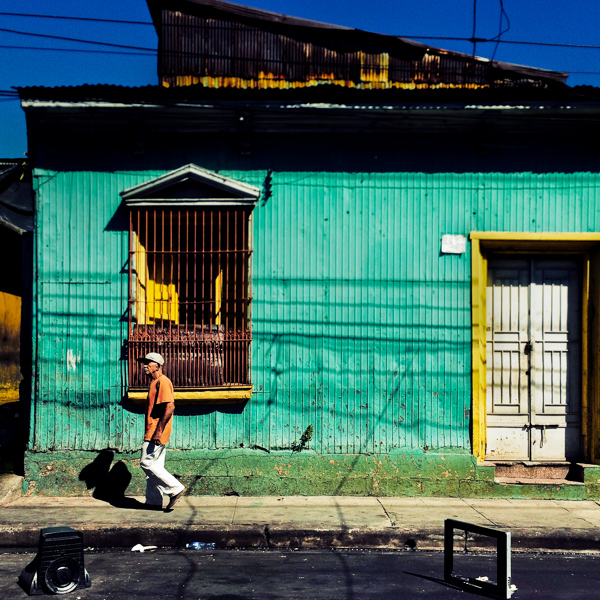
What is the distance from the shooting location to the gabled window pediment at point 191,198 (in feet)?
25.9

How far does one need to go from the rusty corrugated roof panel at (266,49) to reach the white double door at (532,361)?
395 centimetres

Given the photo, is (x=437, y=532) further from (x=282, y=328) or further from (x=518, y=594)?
(x=282, y=328)

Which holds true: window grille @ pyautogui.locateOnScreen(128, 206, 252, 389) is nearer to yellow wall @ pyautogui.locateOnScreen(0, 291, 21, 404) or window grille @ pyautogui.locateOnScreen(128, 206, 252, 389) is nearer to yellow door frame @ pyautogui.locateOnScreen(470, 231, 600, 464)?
yellow door frame @ pyautogui.locateOnScreen(470, 231, 600, 464)

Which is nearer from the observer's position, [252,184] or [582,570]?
[582,570]

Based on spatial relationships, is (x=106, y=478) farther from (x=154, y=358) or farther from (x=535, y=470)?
(x=535, y=470)

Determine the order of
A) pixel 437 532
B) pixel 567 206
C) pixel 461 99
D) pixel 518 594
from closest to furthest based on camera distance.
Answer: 1. pixel 518 594
2. pixel 437 532
3. pixel 461 99
4. pixel 567 206

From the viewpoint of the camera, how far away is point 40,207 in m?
7.98

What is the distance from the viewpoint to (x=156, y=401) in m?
7.09

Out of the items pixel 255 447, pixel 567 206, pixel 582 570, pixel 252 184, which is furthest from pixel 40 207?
pixel 582 570

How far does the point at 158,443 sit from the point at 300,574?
7.74ft

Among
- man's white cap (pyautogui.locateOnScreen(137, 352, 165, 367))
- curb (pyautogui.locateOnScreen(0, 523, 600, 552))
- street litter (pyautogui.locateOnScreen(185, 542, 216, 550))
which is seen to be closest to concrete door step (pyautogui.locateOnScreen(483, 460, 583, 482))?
curb (pyautogui.locateOnScreen(0, 523, 600, 552))

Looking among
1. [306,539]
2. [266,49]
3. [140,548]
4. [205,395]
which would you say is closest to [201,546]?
[140,548]

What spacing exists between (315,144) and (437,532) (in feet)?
15.6

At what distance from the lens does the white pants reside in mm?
6965
